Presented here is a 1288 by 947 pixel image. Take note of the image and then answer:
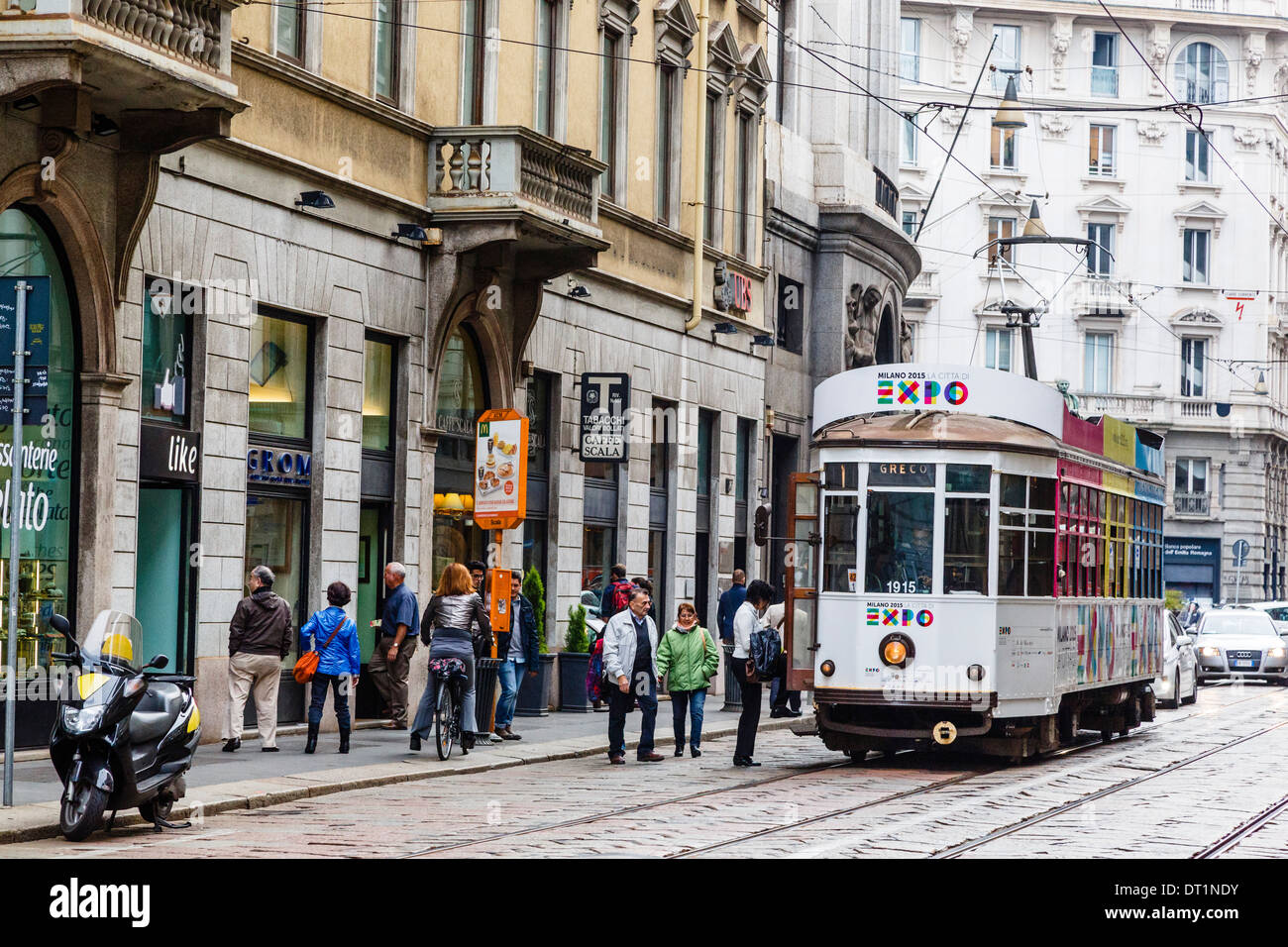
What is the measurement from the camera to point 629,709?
18.7 meters

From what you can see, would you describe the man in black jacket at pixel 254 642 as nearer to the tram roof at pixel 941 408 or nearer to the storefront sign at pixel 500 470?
the storefront sign at pixel 500 470

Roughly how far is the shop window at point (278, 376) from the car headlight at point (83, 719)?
7.56 m

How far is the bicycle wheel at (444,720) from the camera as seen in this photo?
17703 millimetres

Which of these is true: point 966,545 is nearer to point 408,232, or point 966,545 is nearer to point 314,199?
point 314,199

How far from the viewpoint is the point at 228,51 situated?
17.0 m

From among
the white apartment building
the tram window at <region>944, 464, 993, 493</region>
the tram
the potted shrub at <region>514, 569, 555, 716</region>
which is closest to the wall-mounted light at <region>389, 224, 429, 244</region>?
the potted shrub at <region>514, 569, 555, 716</region>

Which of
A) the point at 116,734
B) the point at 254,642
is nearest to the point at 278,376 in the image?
the point at 254,642

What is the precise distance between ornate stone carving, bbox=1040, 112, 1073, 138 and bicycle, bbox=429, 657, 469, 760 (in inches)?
2202

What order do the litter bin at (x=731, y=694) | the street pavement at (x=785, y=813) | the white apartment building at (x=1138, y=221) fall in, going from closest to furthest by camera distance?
the street pavement at (x=785, y=813), the litter bin at (x=731, y=694), the white apartment building at (x=1138, y=221)

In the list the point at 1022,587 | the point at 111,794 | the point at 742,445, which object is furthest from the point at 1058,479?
the point at 742,445

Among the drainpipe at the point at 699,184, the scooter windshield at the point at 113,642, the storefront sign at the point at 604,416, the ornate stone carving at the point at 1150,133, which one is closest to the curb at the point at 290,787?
the scooter windshield at the point at 113,642

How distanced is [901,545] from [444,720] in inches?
169
